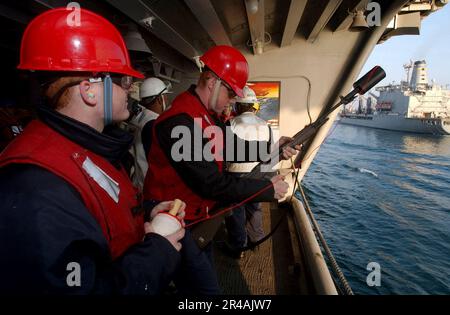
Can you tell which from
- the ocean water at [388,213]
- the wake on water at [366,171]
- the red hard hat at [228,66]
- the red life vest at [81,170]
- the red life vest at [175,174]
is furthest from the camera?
the wake on water at [366,171]

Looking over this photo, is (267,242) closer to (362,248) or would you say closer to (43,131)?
(43,131)

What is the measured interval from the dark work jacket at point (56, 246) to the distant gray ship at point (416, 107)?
148 ft

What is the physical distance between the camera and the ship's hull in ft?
127

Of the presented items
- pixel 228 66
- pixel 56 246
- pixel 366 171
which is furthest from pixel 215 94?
pixel 366 171

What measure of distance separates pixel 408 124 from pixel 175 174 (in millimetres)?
49113

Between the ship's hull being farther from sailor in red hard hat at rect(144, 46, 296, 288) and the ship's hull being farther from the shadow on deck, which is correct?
sailor in red hard hat at rect(144, 46, 296, 288)

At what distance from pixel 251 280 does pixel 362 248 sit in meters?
9.02

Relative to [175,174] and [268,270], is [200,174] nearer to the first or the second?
[175,174]

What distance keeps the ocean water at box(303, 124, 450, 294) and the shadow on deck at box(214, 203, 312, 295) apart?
7.35 feet

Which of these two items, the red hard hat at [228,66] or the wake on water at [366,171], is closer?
the red hard hat at [228,66]

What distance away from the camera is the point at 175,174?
6.69 ft

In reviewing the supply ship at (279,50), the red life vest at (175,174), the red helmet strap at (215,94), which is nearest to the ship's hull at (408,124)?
the supply ship at (279,50)

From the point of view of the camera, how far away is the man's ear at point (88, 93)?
1183 millimetres

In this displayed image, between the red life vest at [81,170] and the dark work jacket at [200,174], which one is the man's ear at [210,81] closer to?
the dark work jacket at [200,174]
